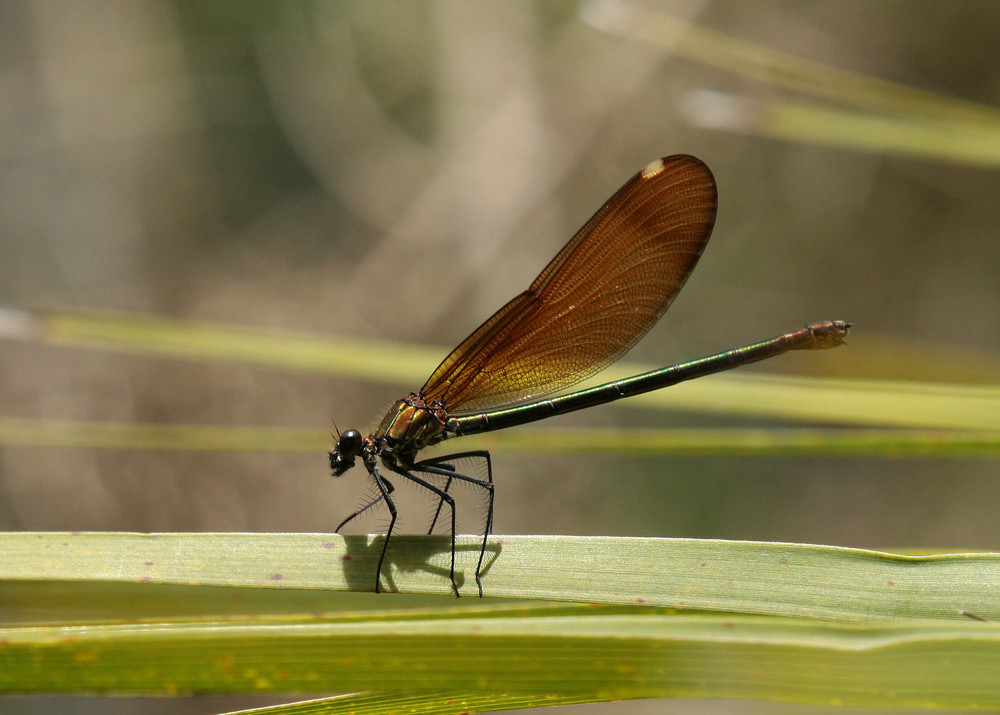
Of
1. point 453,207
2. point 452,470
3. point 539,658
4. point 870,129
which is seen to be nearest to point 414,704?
point 539,658

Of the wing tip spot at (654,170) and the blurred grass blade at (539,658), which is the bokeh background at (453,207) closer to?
the wing tip spot at (654,170)

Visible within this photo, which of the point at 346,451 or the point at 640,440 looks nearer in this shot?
the point at 640,440

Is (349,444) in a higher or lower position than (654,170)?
lower

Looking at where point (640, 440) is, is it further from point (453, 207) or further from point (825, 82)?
point (453, 207)

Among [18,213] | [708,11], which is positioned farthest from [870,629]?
[18,213]

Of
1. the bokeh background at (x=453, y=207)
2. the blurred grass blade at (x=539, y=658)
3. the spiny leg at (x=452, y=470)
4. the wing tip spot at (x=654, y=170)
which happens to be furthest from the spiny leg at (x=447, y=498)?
the bokeh background at (x=453, y=207)

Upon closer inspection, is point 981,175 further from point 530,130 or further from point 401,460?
point 401,460
